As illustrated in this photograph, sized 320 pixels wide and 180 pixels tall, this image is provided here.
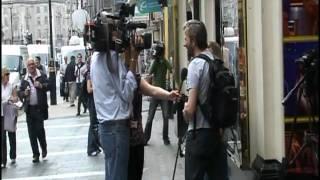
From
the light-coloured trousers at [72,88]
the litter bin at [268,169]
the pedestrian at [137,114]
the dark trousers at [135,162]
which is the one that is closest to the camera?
the pedestrian at [137,114]

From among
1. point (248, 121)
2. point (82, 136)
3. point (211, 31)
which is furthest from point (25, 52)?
point (248, 121)

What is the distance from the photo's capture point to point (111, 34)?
5.34 meters

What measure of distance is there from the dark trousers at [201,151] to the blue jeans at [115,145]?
592mm

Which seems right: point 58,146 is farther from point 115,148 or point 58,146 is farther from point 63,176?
point 115,148

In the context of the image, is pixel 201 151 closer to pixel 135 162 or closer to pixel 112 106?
pixel 135 162

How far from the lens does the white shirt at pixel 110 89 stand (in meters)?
Answer: 5.27

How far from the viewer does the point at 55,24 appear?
122m

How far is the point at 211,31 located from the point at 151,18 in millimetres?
17442

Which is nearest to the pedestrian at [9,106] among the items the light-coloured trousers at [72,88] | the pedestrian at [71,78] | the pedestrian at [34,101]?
the pedestrian at [34,101]

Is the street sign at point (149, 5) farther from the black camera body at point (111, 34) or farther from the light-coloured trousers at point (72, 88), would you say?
the black camera body at point (111, 34)

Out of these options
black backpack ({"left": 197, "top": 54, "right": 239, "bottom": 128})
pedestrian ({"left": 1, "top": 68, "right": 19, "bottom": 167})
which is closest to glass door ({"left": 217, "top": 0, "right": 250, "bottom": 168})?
black backpack ({"left": 197, "top": 54, "right": 239, "bottom": 128})

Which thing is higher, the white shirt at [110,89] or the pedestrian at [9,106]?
the white shirt at [110,89]

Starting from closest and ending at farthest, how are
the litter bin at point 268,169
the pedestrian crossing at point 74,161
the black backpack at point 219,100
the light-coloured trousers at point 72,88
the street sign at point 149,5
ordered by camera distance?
1. the black backpack at point 219,100
2. the litter bin at point 268,169
3. the pedestrian crossing at point 74,161
4. the street sign at point 149,5
5. the light-coloured trousers at point 72,88

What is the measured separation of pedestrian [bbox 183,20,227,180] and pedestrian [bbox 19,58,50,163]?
5.95 m
